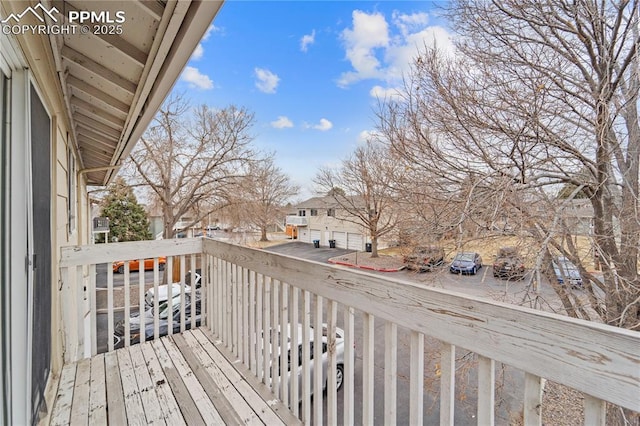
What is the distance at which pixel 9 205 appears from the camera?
3.65 ft

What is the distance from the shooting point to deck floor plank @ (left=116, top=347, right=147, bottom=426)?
1.58 m

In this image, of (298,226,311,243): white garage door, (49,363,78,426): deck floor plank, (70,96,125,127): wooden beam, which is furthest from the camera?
(298,226,311,243): white garage door

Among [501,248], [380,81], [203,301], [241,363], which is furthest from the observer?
[380,81]

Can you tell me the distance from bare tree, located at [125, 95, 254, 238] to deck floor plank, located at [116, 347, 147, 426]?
9.97 metres

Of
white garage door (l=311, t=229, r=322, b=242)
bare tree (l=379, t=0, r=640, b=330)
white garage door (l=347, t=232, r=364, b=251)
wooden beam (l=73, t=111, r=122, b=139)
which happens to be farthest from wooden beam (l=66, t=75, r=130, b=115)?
white garage door (l=311, t=229, r=322, b=242)

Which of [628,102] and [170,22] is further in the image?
[628,102]

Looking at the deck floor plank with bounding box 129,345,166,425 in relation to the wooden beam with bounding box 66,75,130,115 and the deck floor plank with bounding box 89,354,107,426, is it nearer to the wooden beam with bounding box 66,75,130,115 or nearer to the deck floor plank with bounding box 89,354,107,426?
the deck floor plank with bounding box 89,354,107,426

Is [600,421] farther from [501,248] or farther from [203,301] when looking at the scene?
[501,248]

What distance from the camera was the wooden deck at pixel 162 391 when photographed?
1.58m

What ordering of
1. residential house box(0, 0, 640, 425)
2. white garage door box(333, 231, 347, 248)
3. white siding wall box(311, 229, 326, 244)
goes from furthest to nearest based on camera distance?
white siding wall box(311, 229, 326, 244), white garage door box(333, 231, 347, 248), residential house box(0, 0, 640, 425)

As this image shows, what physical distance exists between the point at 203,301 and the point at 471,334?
2438 millimetres

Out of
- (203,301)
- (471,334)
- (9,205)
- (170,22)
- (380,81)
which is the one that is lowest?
(203,301)

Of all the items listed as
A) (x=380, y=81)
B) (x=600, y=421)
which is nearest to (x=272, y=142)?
(x=380, y=81)

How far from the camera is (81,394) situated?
177 cm
